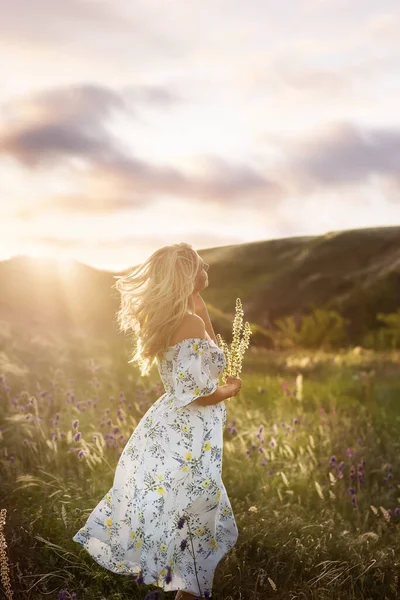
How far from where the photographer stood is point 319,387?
9.55 meters

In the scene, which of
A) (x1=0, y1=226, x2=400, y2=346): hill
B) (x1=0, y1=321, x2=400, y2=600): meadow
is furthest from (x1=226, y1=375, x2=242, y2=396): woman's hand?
(x1=0, y1=226, x2=400, y2=346): hill

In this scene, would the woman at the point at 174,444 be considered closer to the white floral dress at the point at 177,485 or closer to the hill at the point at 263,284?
the white floral dress at the point at 177,485

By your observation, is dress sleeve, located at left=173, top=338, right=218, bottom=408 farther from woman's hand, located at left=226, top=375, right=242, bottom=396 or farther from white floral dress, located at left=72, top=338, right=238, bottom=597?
woman's hand, located at left=226, top=375, right=242, bottom=396

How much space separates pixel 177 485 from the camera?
148 inches

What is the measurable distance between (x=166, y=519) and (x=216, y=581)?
63 centimetres

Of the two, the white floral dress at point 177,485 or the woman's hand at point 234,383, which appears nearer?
the white floral dress at point 177,485

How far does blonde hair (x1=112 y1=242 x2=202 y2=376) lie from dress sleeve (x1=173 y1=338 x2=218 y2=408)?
141mm

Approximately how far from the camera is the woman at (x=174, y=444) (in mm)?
3736

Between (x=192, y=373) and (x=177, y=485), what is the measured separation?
0.69 m

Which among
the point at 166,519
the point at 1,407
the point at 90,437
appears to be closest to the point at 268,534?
the point at 166,519

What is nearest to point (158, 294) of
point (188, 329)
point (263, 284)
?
point (188, 329)

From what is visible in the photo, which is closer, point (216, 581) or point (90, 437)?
point (216, 581)

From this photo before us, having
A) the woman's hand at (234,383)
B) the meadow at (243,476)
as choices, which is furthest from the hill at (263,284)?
the woman's hand at (234,383)

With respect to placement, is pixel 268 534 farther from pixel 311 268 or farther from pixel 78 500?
pixel 311 268
